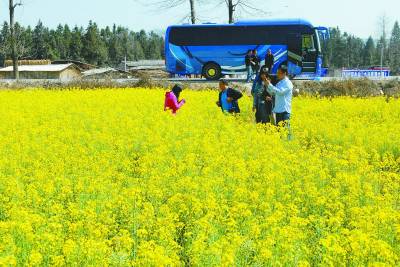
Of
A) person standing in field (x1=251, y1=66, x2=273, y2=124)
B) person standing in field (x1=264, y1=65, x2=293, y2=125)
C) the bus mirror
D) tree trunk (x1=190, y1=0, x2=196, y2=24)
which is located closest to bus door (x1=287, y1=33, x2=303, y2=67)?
the bus mirror

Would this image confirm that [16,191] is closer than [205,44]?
Yes

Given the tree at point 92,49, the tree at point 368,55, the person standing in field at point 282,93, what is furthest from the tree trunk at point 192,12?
the tree at point 368,55

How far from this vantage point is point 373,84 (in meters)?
26.9

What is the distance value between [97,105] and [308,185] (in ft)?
41.9

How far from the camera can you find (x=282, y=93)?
40.8 ft

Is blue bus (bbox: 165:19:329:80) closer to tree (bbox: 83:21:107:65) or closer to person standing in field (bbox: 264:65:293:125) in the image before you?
person standing in field (bbox: 264:65:293:125)

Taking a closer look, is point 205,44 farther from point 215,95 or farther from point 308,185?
point 308,185

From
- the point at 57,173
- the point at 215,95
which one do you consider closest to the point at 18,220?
the point at 57,173

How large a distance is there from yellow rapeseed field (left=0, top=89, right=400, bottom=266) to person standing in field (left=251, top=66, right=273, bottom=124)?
399mm

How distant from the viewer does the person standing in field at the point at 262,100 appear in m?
13.7

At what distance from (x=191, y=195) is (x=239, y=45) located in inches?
1001

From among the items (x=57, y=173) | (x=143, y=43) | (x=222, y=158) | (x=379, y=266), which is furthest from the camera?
(x=143, y=43)

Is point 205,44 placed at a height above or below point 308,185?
above

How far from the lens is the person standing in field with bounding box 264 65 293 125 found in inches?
486
